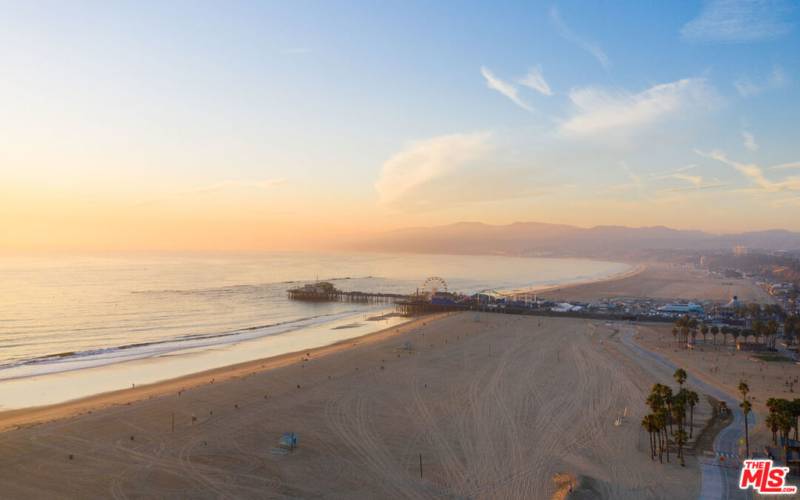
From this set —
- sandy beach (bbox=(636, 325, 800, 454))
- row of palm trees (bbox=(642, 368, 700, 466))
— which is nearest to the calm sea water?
row of palm trees (bbox=(642, 368, 700, 466))

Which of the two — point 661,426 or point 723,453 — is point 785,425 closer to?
point 723,453

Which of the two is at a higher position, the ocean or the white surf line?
the ocean

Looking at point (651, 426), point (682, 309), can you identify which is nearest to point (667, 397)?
point (651, 426)

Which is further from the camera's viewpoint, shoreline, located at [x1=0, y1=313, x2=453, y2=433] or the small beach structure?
shoreline, located at [x1=0, y1=313, x2=453, y2=433]

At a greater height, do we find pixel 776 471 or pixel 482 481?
pixel 776 471

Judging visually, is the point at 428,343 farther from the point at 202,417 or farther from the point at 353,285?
the point at 353,285

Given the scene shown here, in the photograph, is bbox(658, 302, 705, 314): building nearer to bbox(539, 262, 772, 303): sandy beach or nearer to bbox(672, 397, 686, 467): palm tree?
bbox(539, 262, 772, 303): sandy beach

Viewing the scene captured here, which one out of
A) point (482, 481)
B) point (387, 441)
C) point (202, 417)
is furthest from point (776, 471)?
point (202, 417)
